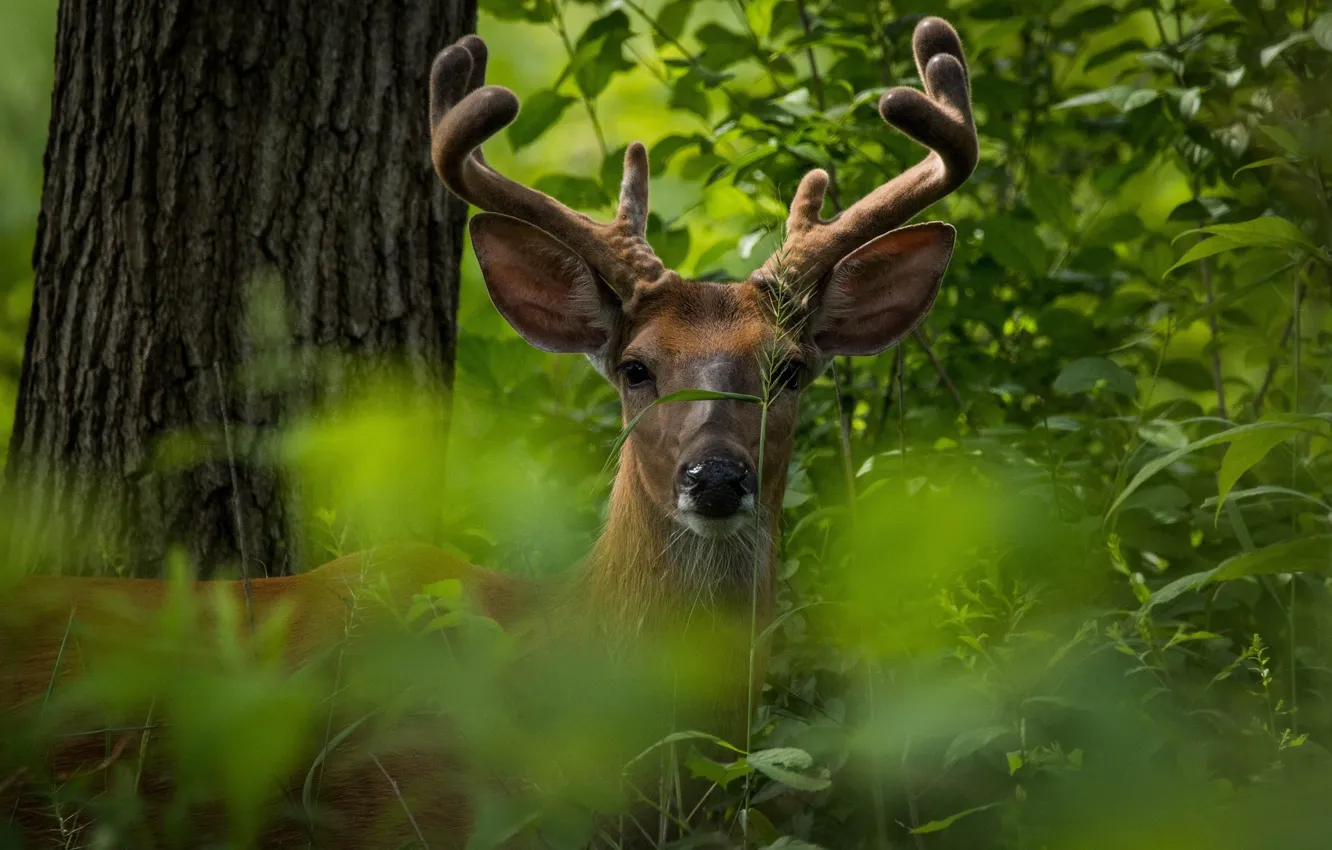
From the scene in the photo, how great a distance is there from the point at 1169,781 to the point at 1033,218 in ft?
9.50

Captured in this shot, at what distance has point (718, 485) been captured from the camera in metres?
3.02

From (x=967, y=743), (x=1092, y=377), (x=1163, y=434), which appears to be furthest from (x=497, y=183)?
(x=967, y=743)

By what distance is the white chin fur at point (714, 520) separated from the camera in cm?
306

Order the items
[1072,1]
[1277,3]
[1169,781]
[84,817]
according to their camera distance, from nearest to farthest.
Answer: [1169,781]
[84,817]
[1277,3]
[1072,1]

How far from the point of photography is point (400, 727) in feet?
7.97

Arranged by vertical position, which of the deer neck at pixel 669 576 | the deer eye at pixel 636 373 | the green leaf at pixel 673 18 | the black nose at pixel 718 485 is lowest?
the deer neck at pixel 669 576

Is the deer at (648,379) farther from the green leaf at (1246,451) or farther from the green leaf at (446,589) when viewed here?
the green leaf at (1246,451)

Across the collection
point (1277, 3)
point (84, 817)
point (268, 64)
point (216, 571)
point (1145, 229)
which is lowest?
point (84, 817)

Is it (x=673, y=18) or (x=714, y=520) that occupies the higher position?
(x=673, y=18)

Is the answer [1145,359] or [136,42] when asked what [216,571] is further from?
[1145,359]

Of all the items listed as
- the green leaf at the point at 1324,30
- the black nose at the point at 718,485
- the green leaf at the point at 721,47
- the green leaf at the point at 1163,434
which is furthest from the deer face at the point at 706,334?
the green leaf at the point at 1324,30

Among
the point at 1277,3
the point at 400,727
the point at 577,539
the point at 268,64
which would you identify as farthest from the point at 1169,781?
the point at 1277,3

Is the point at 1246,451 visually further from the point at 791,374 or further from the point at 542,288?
the point at 542,288

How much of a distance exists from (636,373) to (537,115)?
967mm
